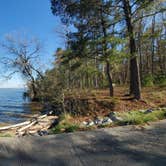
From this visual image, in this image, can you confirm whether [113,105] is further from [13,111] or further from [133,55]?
[13,111]

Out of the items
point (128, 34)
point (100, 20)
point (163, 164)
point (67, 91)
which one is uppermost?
point (100, 20)

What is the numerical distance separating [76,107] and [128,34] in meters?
4.72

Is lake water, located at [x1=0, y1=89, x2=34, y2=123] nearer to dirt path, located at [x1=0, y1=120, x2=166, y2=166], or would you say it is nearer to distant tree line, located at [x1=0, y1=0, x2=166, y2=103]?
distant tree line, located at [x1=0, y1=0, x2=166, y2=103]

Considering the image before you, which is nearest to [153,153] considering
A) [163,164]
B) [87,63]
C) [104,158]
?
[163,164]

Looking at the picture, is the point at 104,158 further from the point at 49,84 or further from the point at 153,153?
the point at 49,84

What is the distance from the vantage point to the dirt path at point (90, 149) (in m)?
2.88

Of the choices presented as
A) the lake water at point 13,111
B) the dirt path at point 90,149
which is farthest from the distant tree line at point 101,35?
the dirt path at point 90,149

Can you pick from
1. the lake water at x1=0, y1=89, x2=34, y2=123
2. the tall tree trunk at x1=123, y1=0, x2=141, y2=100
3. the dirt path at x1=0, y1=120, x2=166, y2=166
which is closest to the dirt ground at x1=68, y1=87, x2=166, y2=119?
the tall tree trunk at x1=123, y1=0, x2=141, y2=100

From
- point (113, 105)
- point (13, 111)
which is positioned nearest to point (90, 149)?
point (113, 105)

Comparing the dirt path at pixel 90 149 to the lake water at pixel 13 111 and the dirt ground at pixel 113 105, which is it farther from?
the lake water at pixel 13 111

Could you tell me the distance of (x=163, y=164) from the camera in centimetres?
277

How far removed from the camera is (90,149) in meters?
3.21

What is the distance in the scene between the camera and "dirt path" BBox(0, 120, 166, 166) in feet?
9.44

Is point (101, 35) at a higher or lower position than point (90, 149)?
higher
